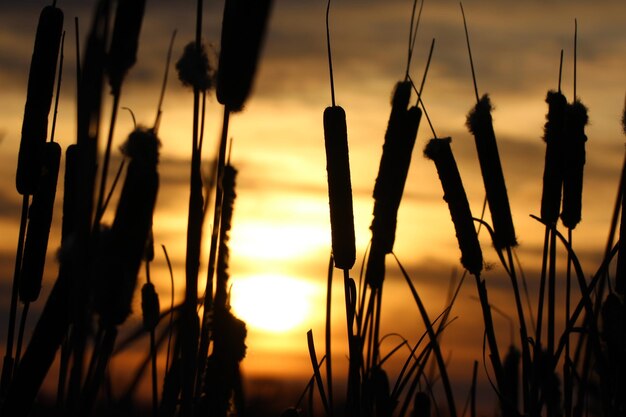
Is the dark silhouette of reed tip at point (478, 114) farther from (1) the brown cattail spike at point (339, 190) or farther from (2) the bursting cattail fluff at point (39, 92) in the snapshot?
(2) the bursting cattail fluff at point (39, 92)

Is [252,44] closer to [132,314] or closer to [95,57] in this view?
[95,57]

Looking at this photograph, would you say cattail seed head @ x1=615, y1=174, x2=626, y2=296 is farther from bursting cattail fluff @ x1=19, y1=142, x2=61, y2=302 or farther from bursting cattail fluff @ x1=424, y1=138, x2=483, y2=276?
bursting cattail fluff @ x1=19, y1=142, x2=61, y2=302

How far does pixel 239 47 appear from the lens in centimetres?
206

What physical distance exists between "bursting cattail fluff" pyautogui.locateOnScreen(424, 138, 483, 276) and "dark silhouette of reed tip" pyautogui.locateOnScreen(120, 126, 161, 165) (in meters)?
1.01

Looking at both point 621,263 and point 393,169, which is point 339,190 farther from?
point 621,263

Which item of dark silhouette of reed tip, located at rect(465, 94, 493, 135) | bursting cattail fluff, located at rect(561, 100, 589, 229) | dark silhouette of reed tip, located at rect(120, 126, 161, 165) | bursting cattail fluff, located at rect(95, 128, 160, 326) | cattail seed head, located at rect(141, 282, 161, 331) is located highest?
dark silhouette of reed tip, located at rect(465, 94, 493, 135)

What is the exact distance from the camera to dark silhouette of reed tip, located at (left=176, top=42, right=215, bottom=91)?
230cm

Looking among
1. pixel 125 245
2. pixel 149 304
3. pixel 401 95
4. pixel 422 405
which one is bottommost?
pixel 422 405

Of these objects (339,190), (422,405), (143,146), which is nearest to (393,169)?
(339,190)

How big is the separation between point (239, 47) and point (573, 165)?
1286 millimetres

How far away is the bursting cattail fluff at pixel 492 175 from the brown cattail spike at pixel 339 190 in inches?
22.6

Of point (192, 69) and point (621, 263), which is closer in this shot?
point (192, 69)

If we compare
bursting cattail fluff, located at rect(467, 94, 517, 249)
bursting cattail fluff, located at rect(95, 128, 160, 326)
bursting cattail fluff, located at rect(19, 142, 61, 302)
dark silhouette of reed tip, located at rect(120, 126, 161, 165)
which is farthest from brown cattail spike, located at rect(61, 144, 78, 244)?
bursting cattail fluff, located at rect(467, 94, 517, 249)

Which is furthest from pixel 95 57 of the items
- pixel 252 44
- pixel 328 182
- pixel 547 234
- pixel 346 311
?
pixel 547 234
